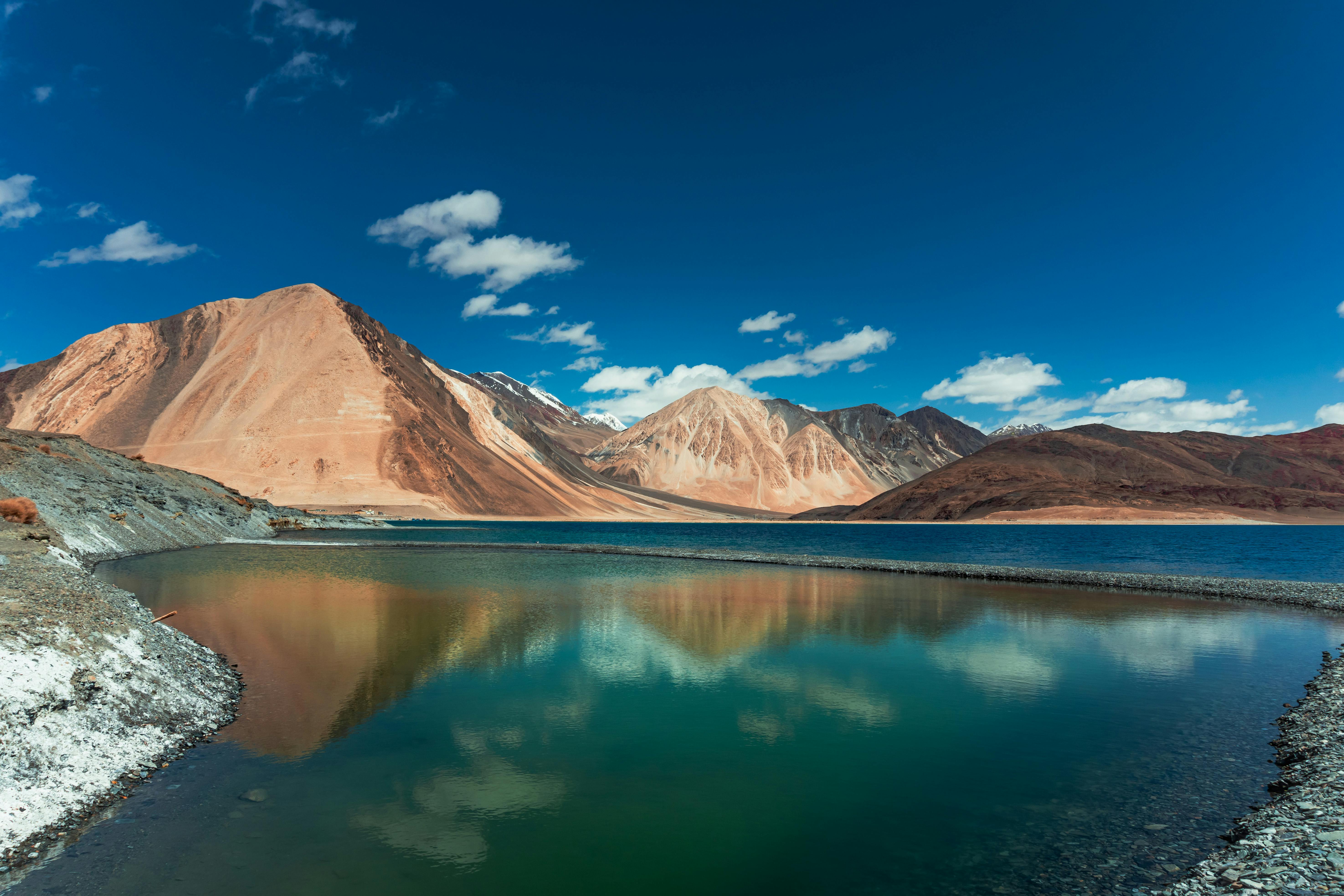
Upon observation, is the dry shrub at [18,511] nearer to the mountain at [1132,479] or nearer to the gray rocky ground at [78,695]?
the gray rocky ground at [78,695]

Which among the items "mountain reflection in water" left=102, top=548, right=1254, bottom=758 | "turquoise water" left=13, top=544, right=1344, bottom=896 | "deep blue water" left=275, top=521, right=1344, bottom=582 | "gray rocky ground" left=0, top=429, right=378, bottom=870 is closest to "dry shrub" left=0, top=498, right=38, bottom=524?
"mountain reflection in water" left=102, top=548, right=1254, bottom=758

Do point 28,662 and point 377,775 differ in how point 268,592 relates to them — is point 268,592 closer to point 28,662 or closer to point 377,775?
point 28,662

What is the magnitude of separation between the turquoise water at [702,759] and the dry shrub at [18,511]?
1032 cm

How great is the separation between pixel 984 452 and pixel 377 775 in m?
165

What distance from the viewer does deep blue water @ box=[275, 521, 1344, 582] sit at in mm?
47656

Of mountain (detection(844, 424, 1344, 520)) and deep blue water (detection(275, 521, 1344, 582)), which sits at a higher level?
mountain (detection(844, 424, 1344, 520))

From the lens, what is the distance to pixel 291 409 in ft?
421

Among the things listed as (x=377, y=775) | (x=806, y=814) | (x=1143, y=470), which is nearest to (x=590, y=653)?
(x=377, y=775)

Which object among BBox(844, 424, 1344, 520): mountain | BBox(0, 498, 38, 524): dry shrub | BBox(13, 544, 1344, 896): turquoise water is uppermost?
BBox(844, 424, 1344, 520): mountain

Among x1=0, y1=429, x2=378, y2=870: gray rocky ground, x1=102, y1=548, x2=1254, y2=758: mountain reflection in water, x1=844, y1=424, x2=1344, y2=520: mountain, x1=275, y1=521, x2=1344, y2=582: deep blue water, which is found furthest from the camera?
x1=844, y1=424, x2=1344, y2=520: mountain

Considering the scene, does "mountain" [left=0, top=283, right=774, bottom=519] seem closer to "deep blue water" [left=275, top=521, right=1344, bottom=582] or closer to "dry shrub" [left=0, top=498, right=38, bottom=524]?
"deep blue water" [left=275, top=521, right=1344, bottom=582]

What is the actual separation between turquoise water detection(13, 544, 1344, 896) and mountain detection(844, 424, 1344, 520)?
368 ft

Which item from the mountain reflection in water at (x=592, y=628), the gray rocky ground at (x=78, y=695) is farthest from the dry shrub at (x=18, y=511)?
the gray rocky ground at (x=78, y=695)

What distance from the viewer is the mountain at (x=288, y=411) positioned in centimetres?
12106
